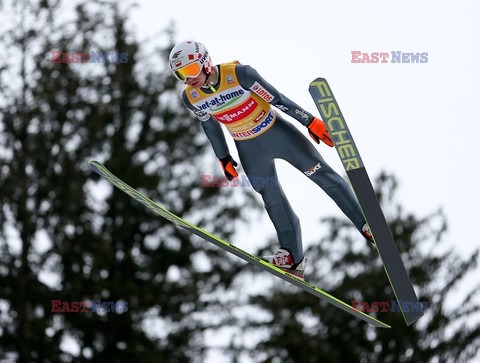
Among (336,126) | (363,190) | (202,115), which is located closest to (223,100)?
(202,115)

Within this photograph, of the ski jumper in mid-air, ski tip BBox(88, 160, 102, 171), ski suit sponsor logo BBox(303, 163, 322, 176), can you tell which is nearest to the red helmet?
the ski jumper in mid-air

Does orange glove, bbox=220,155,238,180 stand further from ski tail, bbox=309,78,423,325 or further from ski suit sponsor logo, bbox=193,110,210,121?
ski tail, bbox=309,78,423,325

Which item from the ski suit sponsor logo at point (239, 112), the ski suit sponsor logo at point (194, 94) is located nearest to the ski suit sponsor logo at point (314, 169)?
the ski suit sponsor logo at point (239, 112)

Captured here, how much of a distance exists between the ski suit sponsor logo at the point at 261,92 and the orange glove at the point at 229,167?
0.76 meters

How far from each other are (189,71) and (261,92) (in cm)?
57

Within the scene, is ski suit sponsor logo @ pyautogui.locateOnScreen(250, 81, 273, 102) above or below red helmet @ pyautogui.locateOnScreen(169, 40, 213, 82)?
below

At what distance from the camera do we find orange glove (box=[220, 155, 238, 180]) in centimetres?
820

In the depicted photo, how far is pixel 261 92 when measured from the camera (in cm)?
771

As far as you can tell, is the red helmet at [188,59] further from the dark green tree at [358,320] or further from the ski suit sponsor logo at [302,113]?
the dark green tree at [358,320]

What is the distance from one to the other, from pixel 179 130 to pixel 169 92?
0.88m

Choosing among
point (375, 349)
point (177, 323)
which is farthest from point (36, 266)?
point (375, 349)

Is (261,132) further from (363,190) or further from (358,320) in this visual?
(358,320)

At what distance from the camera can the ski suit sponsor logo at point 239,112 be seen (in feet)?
26.0

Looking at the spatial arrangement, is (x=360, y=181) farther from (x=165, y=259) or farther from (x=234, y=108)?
(x=165, y=259)
